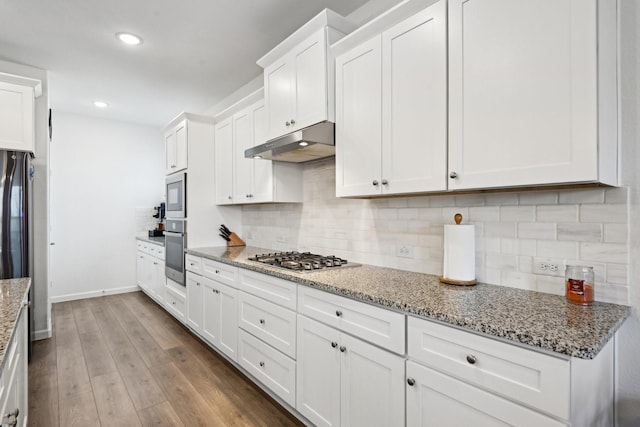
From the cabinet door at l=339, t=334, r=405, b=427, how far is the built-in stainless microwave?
8.56 ft

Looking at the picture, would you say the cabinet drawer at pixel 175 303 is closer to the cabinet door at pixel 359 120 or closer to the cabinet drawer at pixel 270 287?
the cabinet drawer at pixel 270 287

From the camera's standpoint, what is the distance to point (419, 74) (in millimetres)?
1657

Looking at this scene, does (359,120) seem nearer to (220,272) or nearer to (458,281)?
(458,281)

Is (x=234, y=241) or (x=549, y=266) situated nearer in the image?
(x=549, y=266)

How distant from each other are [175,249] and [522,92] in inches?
139

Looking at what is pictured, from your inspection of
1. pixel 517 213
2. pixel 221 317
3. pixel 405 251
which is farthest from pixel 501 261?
pixel 221 317

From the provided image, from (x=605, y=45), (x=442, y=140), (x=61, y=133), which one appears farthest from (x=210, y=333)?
(x=61, y=133)

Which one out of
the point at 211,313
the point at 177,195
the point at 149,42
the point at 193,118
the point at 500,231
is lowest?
the point at 211,313

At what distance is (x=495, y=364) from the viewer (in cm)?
111

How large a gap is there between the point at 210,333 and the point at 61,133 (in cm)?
390

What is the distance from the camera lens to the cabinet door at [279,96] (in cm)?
242

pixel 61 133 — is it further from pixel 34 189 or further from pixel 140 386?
pixel 140 386

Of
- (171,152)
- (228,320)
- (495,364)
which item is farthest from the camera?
(171,152)

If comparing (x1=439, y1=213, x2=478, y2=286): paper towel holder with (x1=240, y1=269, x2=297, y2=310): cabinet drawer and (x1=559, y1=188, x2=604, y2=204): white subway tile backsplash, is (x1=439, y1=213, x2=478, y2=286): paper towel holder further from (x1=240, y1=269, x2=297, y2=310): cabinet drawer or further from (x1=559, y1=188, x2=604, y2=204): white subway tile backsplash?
(x1=240, y1=269, x2=297, y2=310): cabinet drawer
